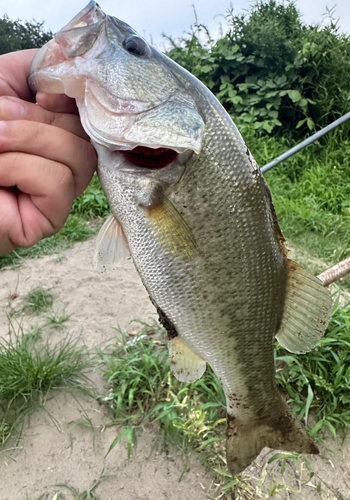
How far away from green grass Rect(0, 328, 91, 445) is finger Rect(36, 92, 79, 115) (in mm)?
1832

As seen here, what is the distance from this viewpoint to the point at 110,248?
125cm

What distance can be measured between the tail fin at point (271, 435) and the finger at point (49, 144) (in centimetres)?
111

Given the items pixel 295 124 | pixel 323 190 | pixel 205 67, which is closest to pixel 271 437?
pixel 323 190

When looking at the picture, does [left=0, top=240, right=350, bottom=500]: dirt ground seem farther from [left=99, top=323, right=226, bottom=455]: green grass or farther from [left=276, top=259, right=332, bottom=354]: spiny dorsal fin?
[left=276, top=259, right=332, bottom=354]: spiny dorsal fin

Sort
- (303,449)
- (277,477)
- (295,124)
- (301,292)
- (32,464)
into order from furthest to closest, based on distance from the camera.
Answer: (295,124) < (32,464) < (277,477) < (303,449) < (301,292)

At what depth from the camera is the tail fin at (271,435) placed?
4.96 ft

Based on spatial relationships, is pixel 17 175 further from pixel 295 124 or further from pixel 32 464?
pixel 295 124

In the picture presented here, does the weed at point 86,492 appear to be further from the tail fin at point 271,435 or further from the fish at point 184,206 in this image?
the fish at point 184,206

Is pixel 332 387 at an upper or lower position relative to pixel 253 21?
lower

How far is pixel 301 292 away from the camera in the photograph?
1.34 meters

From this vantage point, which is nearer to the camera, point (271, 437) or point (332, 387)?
point (271, 437)

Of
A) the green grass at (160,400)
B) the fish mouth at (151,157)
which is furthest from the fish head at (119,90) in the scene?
the green grass at (160,400)

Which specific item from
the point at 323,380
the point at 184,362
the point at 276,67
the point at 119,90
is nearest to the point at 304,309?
the point at 184,362

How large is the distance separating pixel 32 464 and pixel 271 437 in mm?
1435
